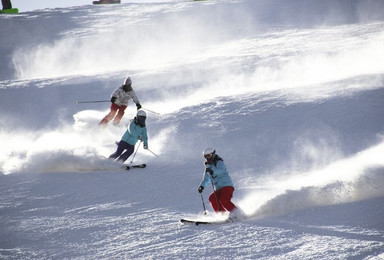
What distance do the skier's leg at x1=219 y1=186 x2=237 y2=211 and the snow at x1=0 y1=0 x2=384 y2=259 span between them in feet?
1.01

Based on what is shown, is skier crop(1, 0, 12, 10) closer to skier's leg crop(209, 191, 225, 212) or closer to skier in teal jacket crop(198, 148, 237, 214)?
skier in teal jacket crop(198, 148, 237, 214)

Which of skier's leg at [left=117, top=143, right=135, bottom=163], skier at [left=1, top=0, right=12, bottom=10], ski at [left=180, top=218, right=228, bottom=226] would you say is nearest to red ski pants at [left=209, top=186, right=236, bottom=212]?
ski at [left=180, top=218, right=228, bottom=226]

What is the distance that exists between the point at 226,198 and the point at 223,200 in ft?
0.17

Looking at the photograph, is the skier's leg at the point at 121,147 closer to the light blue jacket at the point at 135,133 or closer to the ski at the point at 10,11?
the light blue jacket at the point at 135,133

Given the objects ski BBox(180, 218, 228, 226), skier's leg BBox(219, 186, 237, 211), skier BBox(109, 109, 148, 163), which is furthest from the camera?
skier BBox(109, 109, 148, 163)

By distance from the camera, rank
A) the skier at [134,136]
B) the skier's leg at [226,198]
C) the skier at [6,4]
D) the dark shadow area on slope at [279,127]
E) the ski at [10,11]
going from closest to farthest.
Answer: the skier's leg at [226,198]
the skier at [134,136]
the dark shadow area on slope at [279,127]
the ski at [10,11]
the skier at [6,4]

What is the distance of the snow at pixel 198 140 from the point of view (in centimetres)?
593

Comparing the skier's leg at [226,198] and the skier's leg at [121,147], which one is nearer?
the skier's leg at [226,198]

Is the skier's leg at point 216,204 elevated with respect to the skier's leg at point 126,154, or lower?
lower

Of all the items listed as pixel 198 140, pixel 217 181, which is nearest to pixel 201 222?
pixel 217 181

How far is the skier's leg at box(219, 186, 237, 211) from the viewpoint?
657 centimetres

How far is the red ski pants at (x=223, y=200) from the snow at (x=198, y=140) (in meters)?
0.32

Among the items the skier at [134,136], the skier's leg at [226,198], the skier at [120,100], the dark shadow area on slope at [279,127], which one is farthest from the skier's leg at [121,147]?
the skier's leg at [226,198]

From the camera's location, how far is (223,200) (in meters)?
6.62
